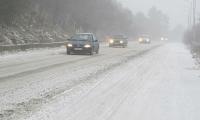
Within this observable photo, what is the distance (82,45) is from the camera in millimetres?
37750

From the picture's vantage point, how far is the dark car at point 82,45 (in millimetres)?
37438

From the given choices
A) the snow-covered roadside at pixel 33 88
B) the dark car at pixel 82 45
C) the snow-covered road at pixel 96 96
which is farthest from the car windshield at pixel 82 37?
the snow-covered road at pixel 96 96

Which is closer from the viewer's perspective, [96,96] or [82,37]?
[96,96]

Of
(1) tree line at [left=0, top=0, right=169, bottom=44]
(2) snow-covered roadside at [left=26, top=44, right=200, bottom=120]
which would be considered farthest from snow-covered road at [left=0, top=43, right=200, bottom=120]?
(1) tree line at [left=0, top=0, right=169, bottom=44]

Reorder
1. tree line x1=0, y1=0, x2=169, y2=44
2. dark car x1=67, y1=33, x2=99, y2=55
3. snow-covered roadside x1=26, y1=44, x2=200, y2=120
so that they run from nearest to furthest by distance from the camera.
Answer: snow-covered roadside x1=26, y1=44, x2=200, y2=120 → dark car x1=67, y1=33, x2=99, y2=55 → tree line x1=0, y1=0, x2=169, y2=44

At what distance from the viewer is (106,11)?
371 ft

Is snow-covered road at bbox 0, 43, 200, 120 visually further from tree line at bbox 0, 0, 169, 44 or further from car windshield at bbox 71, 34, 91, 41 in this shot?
tree line at bbox 0, 0, 169, 44

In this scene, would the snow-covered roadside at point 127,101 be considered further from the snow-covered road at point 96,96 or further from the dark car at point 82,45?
the dark car at point 82,45

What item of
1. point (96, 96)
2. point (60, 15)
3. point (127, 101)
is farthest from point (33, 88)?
point (60, 15)

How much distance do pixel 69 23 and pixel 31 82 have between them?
6098cm

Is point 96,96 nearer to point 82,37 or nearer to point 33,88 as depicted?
point 33,88

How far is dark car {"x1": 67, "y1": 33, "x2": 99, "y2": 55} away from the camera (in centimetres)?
3744

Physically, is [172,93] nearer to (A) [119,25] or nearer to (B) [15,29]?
(B) [15,29]

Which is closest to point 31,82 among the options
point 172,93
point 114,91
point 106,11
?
point 114,91
